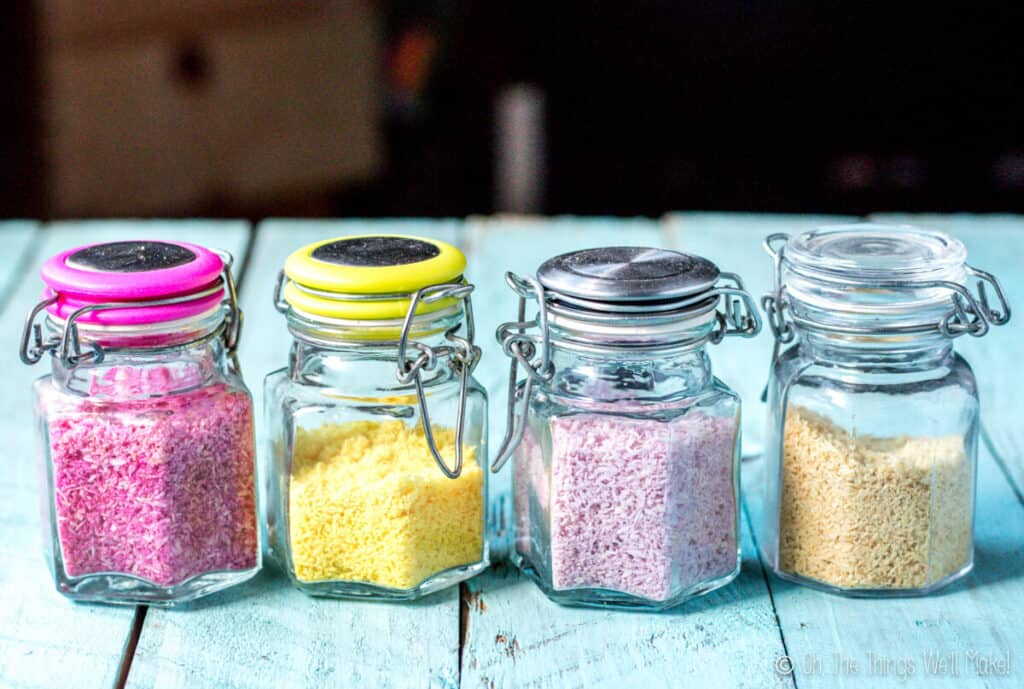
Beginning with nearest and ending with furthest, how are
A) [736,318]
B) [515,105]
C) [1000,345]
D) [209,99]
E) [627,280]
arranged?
[627,280] → [736,318] → [1000,345] → [515,105] → [209,99]

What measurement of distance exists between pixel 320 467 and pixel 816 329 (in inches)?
12.6

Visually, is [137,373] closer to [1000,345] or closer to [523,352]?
[523,352]

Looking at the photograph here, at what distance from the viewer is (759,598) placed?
805mm

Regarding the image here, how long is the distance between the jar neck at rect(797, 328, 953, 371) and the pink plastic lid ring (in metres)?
0.38

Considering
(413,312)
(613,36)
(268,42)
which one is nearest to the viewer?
(413,312)

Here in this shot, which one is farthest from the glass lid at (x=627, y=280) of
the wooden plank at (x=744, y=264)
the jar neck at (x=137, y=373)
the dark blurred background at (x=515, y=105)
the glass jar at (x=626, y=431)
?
the dark blurred background at (x=515, y=105)

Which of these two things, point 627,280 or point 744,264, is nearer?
point 627,280

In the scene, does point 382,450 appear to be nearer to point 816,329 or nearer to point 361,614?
point 361,614

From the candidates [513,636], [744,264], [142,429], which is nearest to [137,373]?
[142,429]

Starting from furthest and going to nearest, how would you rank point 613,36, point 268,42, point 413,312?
point 268,42 < point 613,36 < point 413,312

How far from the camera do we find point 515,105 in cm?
233

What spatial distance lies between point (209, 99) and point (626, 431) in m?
1.95

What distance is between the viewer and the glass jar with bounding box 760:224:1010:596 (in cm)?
78

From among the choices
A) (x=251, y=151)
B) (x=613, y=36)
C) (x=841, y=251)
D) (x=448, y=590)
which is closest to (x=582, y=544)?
(x=448, y=590)
